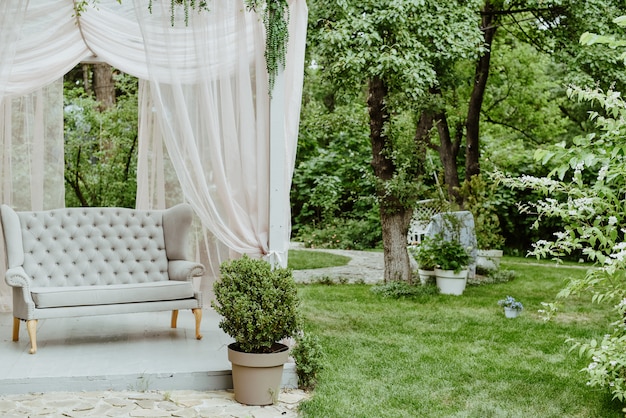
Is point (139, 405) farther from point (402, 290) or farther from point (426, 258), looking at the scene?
point (426, 258)

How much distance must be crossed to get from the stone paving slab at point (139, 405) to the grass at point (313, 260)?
20.4 feet

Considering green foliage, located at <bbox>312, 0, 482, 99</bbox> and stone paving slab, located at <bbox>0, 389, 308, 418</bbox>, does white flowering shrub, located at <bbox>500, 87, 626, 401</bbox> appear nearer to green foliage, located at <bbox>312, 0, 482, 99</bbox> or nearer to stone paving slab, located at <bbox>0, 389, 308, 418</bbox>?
stone paving slab, located at <bbox>0, 389, 308, 418</bbox>

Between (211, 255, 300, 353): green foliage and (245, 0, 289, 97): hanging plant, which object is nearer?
(211, 255, 300, 353): green foliage

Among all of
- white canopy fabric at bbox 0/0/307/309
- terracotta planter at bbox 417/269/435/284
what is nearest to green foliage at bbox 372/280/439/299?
terracotta planter at bbox 417/269/435/284

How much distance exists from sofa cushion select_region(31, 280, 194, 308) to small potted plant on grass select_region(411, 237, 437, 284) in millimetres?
3857

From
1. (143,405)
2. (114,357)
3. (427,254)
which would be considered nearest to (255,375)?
(143,405)

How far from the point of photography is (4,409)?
3.91 meters

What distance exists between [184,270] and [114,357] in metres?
Answer: 1.03

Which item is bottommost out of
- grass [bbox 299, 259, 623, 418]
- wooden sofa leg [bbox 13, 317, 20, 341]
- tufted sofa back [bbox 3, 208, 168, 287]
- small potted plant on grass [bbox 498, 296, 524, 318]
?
grass [bbox 299, 259, 623, 418]

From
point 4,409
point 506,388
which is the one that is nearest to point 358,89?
point 506,388

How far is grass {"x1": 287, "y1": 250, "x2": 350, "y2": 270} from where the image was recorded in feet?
35.2

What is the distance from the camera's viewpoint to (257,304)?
4102 millimetres

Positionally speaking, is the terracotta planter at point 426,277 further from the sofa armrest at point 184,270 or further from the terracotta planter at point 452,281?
the sofa armrest at point 184,270

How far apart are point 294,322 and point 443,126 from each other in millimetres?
7268
